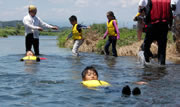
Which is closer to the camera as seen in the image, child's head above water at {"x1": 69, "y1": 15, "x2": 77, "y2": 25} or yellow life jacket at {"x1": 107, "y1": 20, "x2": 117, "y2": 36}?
child's head above water at {"x1": 69, "y1": 15, "x2": 77, "y2": 25}

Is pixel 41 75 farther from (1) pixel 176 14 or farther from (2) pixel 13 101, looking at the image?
(1) pixel 176 14

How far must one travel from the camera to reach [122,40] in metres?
18.1

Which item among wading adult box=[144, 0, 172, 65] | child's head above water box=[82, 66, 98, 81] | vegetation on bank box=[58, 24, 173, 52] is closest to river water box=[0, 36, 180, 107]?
child's head above water box=[82, 66, 98, 81]

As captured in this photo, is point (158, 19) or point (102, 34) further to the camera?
point (102, 34)

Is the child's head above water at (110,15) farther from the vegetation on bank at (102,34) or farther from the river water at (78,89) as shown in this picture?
the river water at (78,89)

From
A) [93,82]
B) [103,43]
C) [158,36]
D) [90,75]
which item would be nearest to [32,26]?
[158,36]

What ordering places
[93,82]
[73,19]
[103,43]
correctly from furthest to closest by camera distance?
[103,43] < [73,19] < [93,82]

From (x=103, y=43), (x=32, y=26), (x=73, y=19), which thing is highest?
(x=73, y=19)

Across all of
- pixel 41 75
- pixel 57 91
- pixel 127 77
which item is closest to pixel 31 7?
pixel 41 75

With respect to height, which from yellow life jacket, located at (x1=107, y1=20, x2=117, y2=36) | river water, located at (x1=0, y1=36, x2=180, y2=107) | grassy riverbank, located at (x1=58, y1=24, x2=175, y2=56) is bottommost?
river water, located at (x1=0, y1=36, x2=180, y2=107)

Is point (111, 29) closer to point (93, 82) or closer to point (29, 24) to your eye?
point (29, 24)

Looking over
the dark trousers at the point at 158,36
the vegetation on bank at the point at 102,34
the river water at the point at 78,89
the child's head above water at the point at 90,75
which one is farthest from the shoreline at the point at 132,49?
the child's head above water at the point at 90,75

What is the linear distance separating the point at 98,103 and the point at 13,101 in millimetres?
1320

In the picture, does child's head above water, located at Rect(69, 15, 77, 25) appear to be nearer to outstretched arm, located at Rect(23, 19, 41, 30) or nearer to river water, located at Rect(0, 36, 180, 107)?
outstretched arm, located at Rect(23, 19, 41, 30)
